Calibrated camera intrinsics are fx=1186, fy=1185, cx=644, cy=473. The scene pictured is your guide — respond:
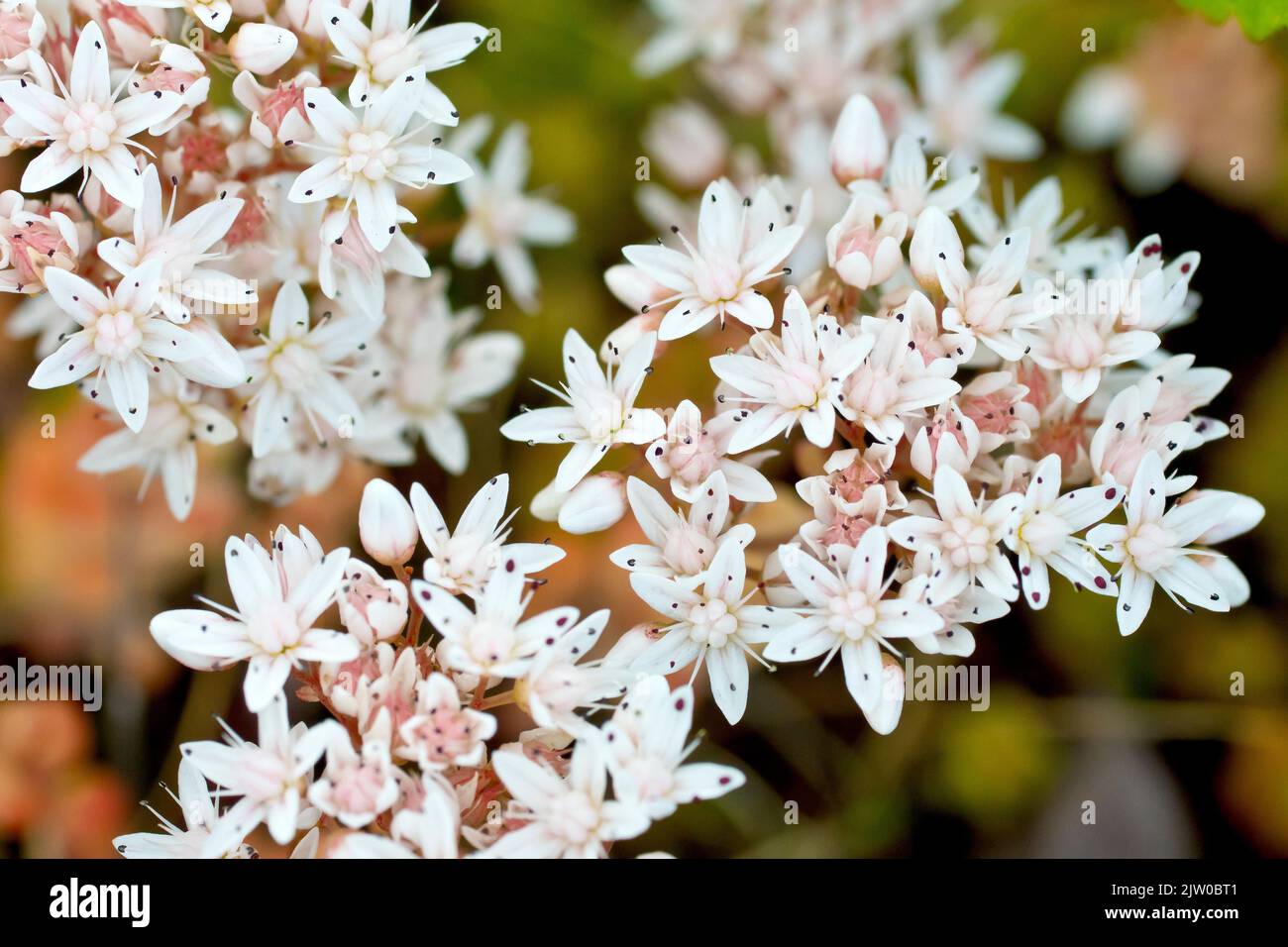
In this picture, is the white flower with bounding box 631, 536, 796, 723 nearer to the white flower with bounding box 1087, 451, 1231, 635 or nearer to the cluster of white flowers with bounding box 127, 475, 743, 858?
the cluster of white flowers with bounding box 127, 475, 743, 858

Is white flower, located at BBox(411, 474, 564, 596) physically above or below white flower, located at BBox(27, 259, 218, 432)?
below

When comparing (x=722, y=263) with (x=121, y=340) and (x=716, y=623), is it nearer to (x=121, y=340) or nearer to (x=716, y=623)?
(x=716, y=623)

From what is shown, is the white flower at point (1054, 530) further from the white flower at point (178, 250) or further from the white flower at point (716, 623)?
the white flower at point (178, 250)

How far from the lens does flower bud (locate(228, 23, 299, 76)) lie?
1.80m

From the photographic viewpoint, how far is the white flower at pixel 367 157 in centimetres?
180

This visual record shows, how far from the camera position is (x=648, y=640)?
1834 millimetres

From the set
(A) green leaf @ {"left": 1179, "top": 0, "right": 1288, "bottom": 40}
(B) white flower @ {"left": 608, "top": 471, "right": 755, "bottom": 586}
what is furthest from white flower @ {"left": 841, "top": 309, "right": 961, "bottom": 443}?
(A) green leaf @ {"left": 1179, "top": 0, "right": 1288, "bottom": 40}

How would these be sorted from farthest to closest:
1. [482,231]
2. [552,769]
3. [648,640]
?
[482,231] < [648,640] < [552,769]

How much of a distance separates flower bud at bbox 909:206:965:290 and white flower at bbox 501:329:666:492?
0.44 meters

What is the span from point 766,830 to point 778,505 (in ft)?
3.55

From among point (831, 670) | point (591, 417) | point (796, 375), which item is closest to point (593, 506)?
point (591, 417)

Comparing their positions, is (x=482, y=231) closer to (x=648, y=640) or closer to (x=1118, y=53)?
(x=648, y=640)

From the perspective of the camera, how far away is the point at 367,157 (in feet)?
Result: 6.01

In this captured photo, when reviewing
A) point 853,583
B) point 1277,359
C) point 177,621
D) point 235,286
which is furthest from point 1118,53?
point 177,621
